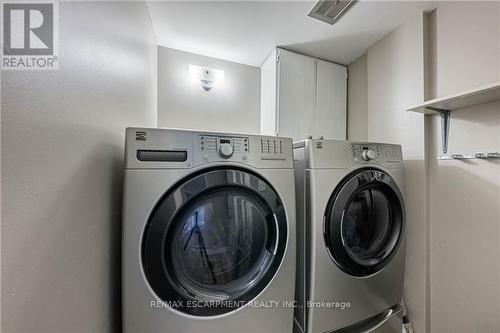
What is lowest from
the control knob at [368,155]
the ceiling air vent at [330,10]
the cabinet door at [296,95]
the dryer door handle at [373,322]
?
the dryer door handle at [373,322]

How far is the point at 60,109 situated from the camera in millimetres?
451

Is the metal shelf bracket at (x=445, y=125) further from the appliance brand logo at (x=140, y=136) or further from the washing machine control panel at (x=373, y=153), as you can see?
the appliance brand logo at (x=140, y=136)

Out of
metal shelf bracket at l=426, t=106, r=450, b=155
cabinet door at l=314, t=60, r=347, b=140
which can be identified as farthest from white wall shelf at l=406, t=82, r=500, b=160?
cabinet door at l=314, t=60, r=347, b=140

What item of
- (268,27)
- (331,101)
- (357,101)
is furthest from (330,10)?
(357,101)

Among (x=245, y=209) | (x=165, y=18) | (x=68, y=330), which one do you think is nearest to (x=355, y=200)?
(x=245, y=209)

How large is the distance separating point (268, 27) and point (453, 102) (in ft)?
3.99

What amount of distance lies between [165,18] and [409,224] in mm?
2171

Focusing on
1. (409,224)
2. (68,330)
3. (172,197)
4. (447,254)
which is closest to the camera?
(68,330)

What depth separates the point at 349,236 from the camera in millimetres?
997

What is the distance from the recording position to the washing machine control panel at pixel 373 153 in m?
0.98

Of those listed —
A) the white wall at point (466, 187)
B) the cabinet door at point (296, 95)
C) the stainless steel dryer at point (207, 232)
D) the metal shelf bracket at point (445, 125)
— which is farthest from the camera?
the cabinet door at point (296, 95)

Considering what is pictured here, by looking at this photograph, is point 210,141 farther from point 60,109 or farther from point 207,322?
point 207,322

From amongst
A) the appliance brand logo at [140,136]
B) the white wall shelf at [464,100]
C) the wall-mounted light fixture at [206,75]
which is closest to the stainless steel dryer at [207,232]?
the appliance brand logo at [140,136]

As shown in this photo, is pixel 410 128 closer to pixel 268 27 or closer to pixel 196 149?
pixel 268 27
